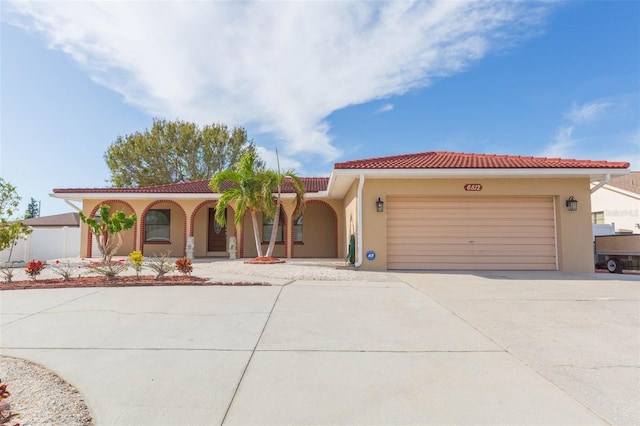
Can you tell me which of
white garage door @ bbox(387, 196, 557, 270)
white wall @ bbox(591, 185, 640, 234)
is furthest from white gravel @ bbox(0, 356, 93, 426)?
white wall @ bbox(591, 185, 640, 234)

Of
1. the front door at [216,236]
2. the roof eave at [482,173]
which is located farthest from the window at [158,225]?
the roof eave at [482,173]

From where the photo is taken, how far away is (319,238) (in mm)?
16641

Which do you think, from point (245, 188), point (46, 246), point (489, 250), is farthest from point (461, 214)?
point (46, 246)

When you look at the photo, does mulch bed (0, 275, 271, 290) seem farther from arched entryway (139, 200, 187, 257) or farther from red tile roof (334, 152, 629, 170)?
arched entryway (139, 200, 187, 257)

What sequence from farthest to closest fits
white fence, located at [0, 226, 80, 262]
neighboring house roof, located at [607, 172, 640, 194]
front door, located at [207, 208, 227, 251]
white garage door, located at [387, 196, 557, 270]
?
1. neighboring house roof, located at [607, 172, 640, 194]
2. front door, located at [207, 208, 227, 251]
3. white fence, located at [0, 226, 80, 262]
4. white garage door, located at [387, 196, 557, 270]

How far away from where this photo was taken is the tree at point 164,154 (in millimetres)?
27000

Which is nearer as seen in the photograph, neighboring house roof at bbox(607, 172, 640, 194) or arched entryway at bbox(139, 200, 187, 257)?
arched entryway at bbox(139, 200, 187, 257)

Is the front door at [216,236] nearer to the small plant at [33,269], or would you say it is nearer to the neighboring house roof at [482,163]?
the small plant at [33,269]

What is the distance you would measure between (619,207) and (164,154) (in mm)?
31082

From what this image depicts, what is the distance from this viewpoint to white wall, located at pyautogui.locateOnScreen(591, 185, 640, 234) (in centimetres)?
1870

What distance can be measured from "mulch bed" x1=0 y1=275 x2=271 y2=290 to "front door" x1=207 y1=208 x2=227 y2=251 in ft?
27.5

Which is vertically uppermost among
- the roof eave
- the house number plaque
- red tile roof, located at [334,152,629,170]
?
A: red tile roof, located at [334,152,629,170]

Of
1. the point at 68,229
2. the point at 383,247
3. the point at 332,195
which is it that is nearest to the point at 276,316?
the point at 383,247

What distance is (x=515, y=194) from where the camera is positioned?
11.0m
